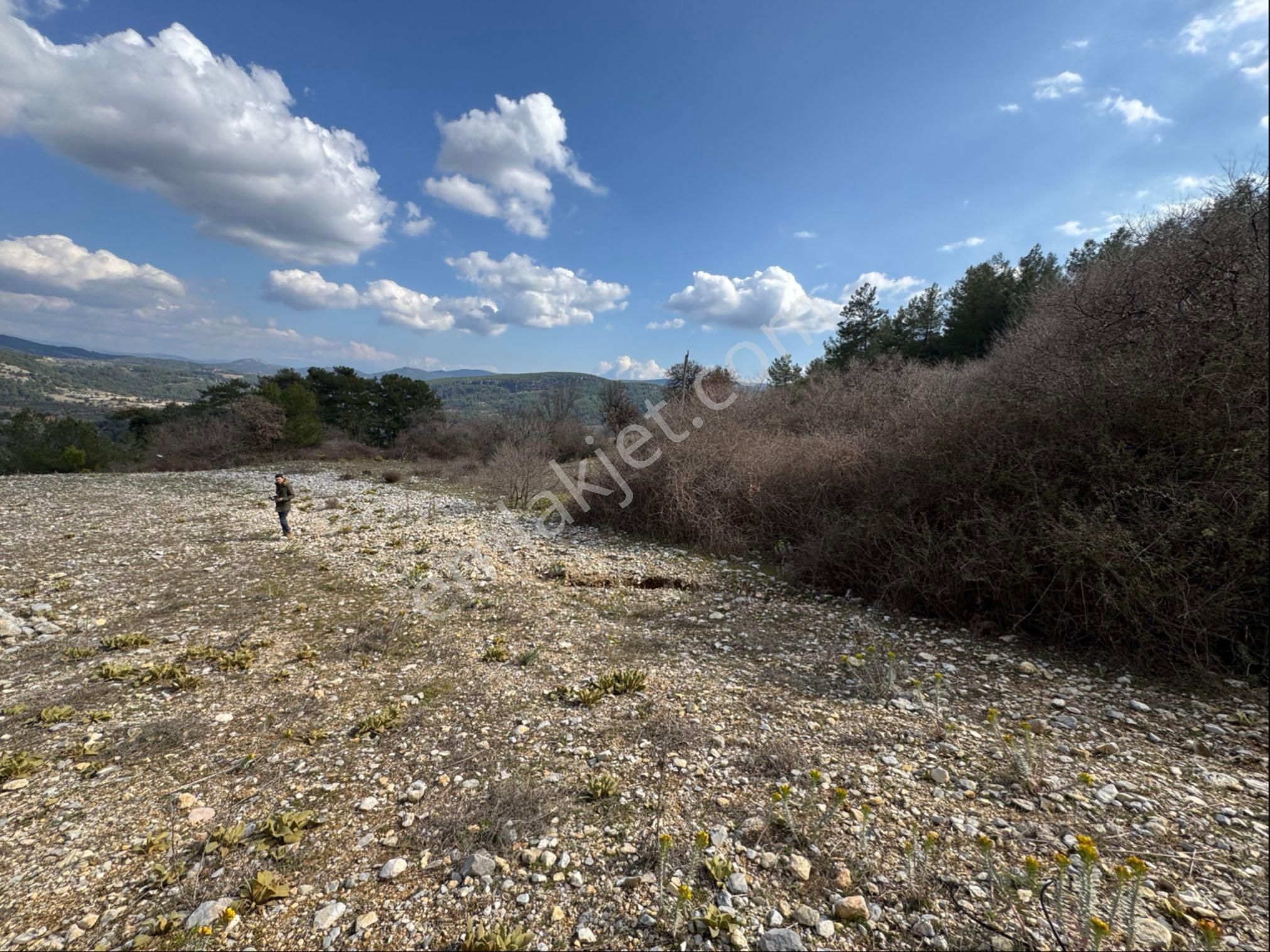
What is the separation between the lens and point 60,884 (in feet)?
8.16

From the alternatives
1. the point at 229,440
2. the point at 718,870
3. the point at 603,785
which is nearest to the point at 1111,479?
the point at 718,870

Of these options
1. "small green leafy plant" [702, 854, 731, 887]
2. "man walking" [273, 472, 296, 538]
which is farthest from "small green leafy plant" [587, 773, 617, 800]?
"man walking" [273, 472, 296, 538]

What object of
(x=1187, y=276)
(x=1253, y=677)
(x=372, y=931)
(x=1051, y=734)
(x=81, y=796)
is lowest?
→ (x=81, y=796)

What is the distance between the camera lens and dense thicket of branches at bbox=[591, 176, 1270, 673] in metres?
4.02

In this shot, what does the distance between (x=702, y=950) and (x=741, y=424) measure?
11.6 meters

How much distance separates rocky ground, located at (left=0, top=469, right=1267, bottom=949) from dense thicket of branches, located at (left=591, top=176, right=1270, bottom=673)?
52cm

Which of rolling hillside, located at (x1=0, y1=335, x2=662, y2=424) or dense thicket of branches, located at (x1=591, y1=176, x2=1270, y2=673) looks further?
rolling hillside, located at (x1=0, y1=335, x2=662, y2=424)

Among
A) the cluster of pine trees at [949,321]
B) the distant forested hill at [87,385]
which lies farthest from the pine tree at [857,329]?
the distant forested hill at [87,385]

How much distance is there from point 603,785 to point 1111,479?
558 cm

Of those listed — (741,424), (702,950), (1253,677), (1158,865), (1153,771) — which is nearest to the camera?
(702,950)

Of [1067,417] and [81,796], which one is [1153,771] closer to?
[1067,417]

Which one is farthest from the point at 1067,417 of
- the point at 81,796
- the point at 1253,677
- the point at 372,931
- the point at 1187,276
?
the point at 81,796

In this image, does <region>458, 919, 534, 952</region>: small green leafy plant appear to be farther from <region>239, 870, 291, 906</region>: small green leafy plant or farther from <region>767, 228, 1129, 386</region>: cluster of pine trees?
<region>767, 228, 1129, 386</region>: cluster of pine trees

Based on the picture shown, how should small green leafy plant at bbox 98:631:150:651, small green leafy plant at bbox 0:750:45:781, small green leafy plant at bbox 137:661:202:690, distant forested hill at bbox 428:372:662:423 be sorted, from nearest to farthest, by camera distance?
small green leafy plant at bbox 0:750:45:781 < small green leafy plant at bbox 137:661:202:690 < small green leafy plant at bbox 98:631:150:651 < distant forested hill at bbox 428:372:662:423
